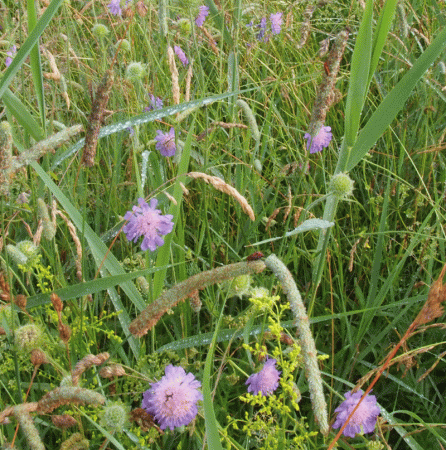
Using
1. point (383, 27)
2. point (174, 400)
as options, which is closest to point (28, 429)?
point (174, 400)

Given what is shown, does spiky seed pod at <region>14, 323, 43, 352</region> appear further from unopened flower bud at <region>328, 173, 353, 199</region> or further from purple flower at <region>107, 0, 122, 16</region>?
purple flower at <region>107, 0, 122, 16</region>

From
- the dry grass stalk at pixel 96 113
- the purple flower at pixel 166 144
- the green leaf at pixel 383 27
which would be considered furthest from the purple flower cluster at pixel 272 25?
the dry grass stalk at pixel 96 113

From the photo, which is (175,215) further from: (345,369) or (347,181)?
(345,369)

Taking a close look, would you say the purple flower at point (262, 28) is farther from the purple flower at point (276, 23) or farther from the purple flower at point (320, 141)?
the purple flower at point (320, 141)

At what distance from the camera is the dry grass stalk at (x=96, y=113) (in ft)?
2.47

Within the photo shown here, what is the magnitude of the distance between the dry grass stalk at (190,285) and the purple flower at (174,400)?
27cm

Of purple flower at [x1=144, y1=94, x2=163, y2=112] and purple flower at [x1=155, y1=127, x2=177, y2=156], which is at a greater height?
purple flower at [x1=144, y1=94, x2=163, y2=112]

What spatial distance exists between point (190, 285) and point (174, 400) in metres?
0.34

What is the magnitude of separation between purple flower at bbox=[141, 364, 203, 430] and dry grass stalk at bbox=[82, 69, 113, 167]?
1.38 ft

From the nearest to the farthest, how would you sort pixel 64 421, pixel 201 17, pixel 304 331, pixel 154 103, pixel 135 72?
pixel 304 331 < pixel 64 421 < pixel 135 72 < pixel 154 103 < pixel 201 17

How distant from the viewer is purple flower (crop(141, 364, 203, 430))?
2.87 feet

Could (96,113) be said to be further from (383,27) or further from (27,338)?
(383,27)

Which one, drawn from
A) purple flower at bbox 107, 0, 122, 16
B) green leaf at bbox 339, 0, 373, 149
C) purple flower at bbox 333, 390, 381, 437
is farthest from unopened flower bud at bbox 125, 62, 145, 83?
purple flower at bbox 333, 390, 381, 437

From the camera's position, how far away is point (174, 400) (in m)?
0.86
